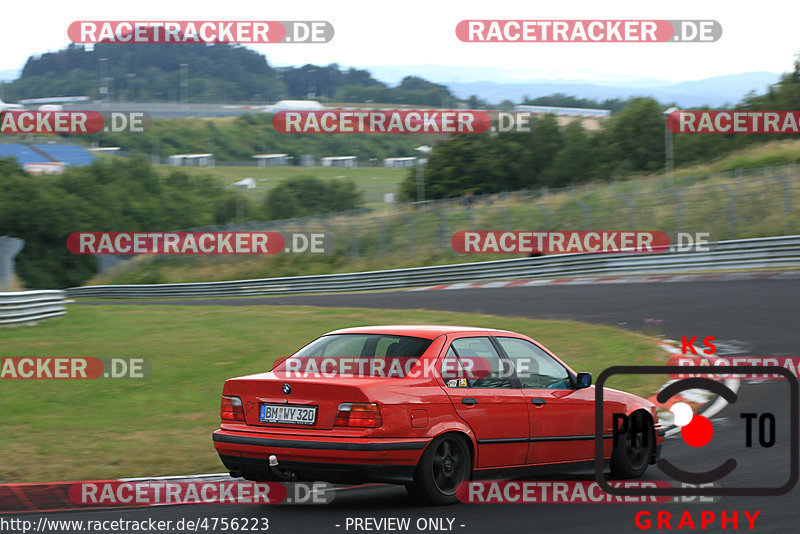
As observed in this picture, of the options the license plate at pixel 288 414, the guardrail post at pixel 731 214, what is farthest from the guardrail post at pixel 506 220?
the license plate at pixel 288 414

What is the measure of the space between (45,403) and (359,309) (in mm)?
12534

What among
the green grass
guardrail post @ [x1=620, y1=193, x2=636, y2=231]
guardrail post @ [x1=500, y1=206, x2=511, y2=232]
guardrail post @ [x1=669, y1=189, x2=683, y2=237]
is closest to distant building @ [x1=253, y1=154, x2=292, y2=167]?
guardrail post @ [x1=500, y1=206, x2=511, y2=232]

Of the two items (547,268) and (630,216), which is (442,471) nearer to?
(547,268)

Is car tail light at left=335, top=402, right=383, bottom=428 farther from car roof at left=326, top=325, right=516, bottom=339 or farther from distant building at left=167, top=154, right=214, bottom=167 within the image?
distant building at left=167, top=154, right=214, bottom=167

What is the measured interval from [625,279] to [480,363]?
20.4 m

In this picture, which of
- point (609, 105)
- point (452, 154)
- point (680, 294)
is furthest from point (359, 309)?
point (609, 105)

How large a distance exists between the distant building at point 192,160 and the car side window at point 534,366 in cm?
9044

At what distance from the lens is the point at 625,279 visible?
2683cm

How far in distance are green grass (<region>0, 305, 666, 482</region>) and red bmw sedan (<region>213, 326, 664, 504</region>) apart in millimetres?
1937

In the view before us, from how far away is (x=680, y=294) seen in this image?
2195cm

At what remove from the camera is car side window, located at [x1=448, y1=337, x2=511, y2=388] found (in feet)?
23.4

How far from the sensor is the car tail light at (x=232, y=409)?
6.96 meters

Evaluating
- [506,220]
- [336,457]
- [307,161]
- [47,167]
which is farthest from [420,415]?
[307,161]

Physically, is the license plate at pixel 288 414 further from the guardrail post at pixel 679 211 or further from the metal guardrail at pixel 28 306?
the guardrail post at pixel 679 211
